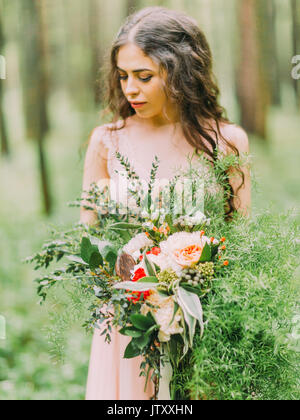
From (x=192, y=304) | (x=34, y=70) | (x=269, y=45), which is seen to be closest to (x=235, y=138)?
(x=192, y=304)

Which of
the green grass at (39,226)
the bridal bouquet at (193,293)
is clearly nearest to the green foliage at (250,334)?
the bridal bouquet at (193,293)

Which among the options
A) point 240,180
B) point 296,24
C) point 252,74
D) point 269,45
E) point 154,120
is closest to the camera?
point 240,180

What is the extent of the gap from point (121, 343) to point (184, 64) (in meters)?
1.12

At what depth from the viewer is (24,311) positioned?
3.89 meters

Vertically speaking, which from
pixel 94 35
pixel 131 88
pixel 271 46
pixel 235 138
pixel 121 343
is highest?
pixel 94 35

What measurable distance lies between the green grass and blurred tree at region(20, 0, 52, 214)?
0.60ft

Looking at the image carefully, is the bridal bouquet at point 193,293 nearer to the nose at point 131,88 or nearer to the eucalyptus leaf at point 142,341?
the eucalyptus leaf at point 142,341

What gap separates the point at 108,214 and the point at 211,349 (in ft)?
1.82

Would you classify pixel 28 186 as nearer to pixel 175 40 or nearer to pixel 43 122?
pixel 43 122

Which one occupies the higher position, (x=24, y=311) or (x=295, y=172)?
(x=295, y=172)

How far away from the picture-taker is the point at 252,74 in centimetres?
590

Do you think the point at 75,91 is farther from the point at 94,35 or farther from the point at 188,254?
the point at 188,254

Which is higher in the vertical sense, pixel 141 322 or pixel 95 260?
pixel 95 260

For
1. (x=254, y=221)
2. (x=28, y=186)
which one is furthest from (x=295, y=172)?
(x=254, y=221)
